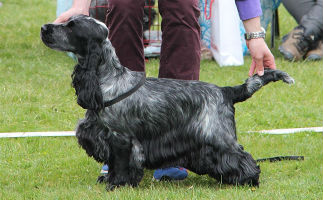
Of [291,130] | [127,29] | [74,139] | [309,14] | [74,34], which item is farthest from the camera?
[309,14]

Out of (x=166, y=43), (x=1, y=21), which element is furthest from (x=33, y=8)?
(x=166, y=43)

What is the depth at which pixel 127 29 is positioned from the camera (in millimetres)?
3168

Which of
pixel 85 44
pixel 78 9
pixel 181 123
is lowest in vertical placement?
pixel 181 123

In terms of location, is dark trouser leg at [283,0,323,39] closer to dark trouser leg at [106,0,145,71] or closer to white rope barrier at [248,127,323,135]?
white rope barrier at [248,127,323,135]

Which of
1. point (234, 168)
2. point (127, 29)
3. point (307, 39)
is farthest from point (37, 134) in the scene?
point (307, 39)

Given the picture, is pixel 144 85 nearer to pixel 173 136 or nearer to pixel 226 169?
pixel 173 136

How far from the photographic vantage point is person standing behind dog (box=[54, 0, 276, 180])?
121 inches

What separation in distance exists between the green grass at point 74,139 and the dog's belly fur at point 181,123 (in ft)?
0.63

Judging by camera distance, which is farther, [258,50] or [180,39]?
[180,39]

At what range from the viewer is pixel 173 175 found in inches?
127

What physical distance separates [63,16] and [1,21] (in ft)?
18.8

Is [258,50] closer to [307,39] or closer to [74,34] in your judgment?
[74,34]

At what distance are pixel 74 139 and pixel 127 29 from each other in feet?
3.70

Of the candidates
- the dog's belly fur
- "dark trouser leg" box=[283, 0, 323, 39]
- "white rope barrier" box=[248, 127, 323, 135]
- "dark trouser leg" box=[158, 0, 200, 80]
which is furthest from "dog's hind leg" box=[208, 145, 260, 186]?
"dark trouser leg" box=[283, 0, 323, 39]
